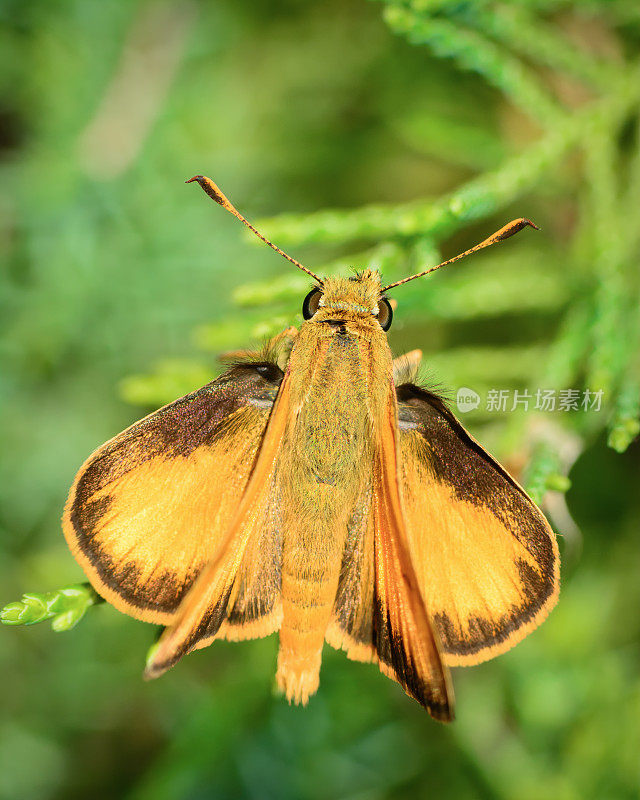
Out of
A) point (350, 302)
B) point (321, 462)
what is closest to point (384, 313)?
point (350, 302)

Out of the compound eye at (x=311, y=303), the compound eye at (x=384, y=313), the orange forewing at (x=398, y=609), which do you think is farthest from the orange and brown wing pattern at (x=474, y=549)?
the compound eye at (x=311, y=303)

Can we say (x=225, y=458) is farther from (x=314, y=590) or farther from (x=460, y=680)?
(x=460, y=680)

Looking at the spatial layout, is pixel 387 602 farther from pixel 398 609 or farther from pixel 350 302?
pixel 350 302

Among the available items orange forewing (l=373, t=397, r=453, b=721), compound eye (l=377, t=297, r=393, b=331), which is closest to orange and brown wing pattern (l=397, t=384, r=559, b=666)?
orange forewing (l=373, t=397, r=453, b=721)

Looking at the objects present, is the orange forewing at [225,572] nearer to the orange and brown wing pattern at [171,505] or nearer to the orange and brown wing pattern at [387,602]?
the orange and brown wing pattern at [171,505]

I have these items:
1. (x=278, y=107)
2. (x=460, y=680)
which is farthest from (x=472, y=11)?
(x=460, y=680)
